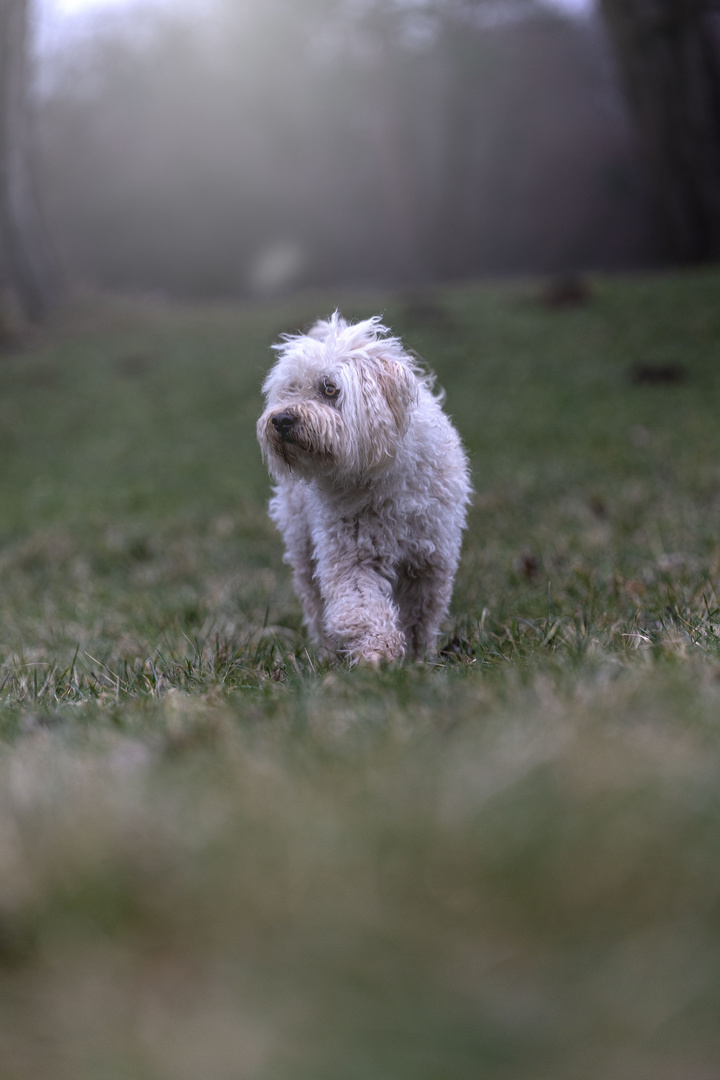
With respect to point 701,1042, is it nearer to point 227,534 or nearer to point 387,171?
point 227,534

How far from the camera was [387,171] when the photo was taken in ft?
91.2

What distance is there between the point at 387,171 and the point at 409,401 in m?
26.2

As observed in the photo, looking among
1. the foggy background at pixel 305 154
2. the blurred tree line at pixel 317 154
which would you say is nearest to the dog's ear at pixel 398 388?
the blurred tree line at pixel 317 154

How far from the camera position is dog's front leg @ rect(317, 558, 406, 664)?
3.43 m

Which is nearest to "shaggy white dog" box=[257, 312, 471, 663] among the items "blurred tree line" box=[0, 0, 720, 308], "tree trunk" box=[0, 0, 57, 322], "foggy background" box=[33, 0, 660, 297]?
"tree trunk" box=[0, 0, 57, 322]

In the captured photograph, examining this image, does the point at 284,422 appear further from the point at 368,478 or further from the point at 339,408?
the point at 368,478

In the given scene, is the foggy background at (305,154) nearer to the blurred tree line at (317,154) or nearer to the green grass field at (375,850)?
the blurred tree line at (317,154)

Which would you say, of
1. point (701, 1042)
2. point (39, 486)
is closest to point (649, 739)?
point (701, 1042)

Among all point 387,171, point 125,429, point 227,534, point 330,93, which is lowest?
point 227,534

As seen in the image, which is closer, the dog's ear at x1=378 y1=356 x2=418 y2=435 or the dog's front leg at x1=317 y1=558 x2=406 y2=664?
the dog's front leg at x1=317 y1=558 x2=406 y2=664

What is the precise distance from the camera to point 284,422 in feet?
11.6

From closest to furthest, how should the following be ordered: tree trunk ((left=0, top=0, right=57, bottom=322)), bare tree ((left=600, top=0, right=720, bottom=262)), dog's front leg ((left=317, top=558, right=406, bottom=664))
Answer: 1. dog's front leg ((left=317, top=558, right=406, bottom=664))
2. bare tree ((left=600, top=0, right=720, bottom=262))
3. tree trunk ((left=0, top=0, right=57, bottom=322))

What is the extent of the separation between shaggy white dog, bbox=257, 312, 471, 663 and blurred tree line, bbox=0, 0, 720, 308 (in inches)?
Answer: 909

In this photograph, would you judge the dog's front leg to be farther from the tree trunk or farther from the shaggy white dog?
the tree trunk
